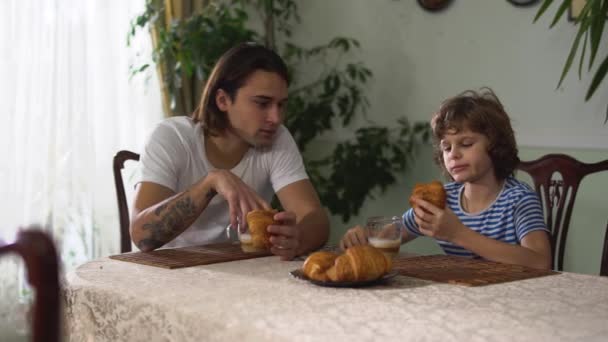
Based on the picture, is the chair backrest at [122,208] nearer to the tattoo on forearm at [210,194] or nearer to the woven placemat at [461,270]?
the tattoo on forearm at [210,194]

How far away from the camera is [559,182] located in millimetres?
2318

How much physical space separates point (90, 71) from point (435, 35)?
5.45 feet

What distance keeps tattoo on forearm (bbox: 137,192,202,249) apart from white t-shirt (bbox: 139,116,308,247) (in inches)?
7.8

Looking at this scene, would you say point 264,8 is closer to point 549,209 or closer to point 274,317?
point 549,209

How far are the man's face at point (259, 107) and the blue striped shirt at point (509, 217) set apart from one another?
2.03 feet

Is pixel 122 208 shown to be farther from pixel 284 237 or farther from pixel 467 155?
pixel 467 155

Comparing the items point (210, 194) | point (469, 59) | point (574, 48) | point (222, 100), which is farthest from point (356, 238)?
point (469, 59)

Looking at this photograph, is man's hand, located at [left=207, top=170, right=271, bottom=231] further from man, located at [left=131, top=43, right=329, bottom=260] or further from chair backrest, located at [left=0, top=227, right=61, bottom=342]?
chair backrest, located at [left=0, top=227, right=61, bottom=342]

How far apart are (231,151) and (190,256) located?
616 mm

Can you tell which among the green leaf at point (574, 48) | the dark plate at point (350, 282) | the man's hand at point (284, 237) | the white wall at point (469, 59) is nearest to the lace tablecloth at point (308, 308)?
the dark plate at point (350, 282)

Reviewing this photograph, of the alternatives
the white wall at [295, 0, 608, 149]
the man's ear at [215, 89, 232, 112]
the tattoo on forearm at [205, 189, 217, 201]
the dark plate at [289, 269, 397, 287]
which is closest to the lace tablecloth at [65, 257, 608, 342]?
the dark plate at [289, 269, 397, 287]

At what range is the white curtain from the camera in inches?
131

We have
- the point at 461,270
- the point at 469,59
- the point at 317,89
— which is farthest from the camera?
the point at 317,89

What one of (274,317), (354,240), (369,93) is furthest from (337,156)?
(274,317)
